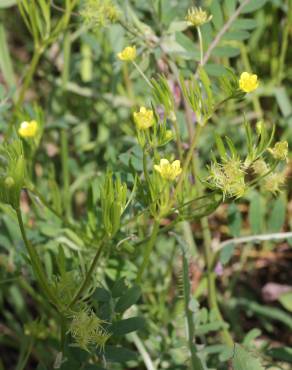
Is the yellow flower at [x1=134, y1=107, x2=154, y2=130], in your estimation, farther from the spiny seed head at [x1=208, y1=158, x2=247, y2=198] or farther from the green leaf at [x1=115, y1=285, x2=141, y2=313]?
the green leaf at [x1=115, y1=285, x2=141, y2=313]

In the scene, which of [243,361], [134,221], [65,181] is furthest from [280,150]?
[65,181]

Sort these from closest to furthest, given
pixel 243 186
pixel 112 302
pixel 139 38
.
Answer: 1. pixel 243 186
2. pixel 112 302
3. pixel 139 38

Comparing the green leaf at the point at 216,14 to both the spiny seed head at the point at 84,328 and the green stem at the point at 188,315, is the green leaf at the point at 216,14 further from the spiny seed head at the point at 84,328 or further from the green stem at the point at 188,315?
the spiny seed head at the point at 84,328

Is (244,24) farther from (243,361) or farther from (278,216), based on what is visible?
(243,361)

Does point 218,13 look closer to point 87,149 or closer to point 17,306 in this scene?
point 87,149

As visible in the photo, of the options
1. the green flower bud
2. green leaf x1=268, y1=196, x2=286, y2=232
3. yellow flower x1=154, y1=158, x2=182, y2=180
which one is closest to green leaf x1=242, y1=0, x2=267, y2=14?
green leaf x1=268, y1=196, x2=286, y2=232

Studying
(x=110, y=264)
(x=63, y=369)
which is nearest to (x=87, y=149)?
(x=110, y=264)
